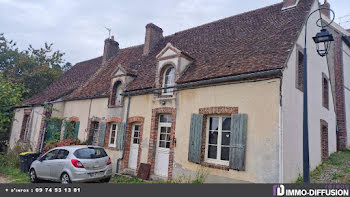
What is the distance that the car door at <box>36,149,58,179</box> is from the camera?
830 cm

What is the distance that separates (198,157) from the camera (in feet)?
25.3

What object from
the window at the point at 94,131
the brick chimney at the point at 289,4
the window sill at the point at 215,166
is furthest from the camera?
the window at the point at 94,131

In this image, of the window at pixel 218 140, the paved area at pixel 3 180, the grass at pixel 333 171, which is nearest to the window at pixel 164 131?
the window at pixel 218 140

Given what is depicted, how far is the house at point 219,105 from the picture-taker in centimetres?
666

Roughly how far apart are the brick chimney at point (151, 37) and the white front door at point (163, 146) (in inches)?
220

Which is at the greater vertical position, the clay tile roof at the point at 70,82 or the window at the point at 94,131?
the clay tile roof at the point at 70,82

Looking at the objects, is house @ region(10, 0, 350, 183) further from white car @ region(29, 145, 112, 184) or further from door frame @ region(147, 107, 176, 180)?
white car @ region(29, 145, 112, 184)

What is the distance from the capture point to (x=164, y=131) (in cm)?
950

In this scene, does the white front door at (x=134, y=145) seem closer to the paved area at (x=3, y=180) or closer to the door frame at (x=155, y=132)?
the door frame at (x=155, y=132)

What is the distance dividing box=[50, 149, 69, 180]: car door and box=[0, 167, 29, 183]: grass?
2029 mm

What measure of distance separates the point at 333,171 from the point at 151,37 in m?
11.0

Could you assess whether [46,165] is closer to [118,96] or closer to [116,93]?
[118,96]

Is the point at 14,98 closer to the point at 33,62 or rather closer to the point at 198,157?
the point at 198,157

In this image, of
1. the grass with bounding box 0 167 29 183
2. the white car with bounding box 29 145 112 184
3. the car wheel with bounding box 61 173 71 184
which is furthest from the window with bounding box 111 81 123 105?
the grass with bounding box 0 167 29 183
